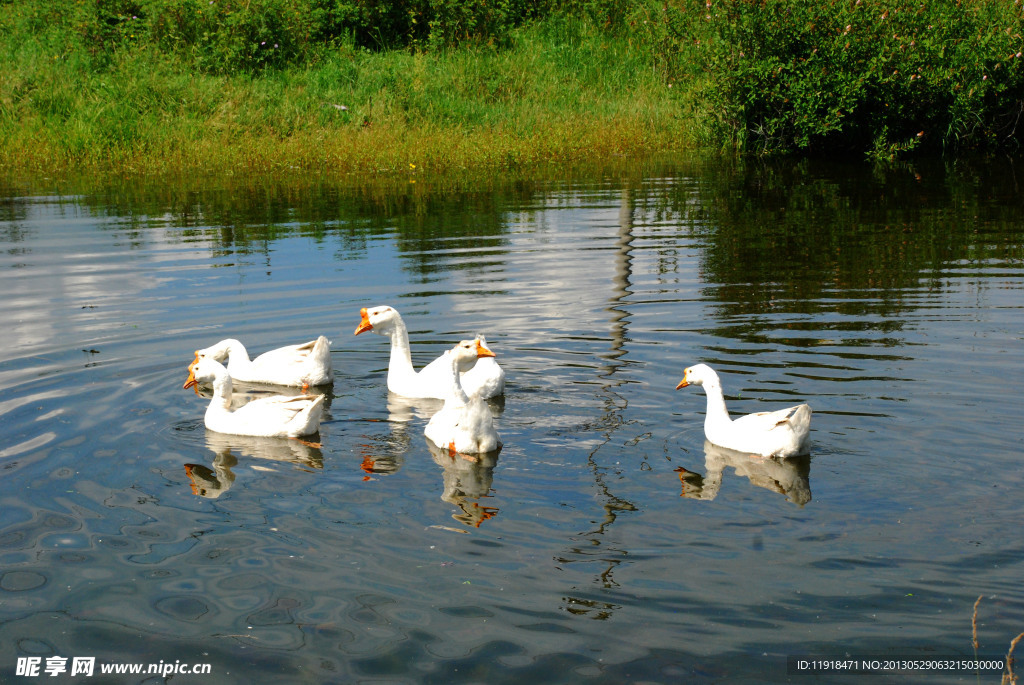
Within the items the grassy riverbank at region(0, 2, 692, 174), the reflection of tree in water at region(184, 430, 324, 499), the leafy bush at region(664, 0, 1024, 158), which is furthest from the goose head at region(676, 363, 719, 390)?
the leafy bush at region(664, 0, 1024, 158)

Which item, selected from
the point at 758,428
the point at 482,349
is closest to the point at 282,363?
the point at 482,349

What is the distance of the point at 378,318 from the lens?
9.38m

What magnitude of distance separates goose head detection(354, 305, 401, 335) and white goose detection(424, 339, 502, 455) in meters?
1.26

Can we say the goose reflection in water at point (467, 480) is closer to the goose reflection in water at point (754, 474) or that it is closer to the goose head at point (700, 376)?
the goose reflection in water at point (754, 474)

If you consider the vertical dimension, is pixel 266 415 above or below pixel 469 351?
below

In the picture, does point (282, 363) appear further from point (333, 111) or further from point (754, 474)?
point (333, 111)

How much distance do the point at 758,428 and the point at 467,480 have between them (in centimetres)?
203

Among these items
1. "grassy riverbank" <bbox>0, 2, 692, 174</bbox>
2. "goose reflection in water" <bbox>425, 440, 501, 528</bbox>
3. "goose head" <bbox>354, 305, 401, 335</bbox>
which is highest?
"grassy riverbank" <bbox>0, 2, 692, 174</bbox>

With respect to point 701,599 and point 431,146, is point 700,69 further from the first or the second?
point 701,599

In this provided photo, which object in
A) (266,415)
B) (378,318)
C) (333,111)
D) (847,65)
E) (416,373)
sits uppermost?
(847,65)

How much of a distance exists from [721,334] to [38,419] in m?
6.13

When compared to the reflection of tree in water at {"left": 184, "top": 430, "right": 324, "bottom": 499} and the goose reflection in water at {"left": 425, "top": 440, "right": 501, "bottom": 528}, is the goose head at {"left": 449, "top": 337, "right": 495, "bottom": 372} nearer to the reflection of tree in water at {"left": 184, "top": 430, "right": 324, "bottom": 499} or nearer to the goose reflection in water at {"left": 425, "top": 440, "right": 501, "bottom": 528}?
the goose reflection in water at {"left": 425, "top": 440, "right": 501, "bottom": 528}

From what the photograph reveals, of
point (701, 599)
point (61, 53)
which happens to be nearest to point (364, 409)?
point (701, 599)

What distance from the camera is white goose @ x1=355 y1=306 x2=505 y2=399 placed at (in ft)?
28.3
